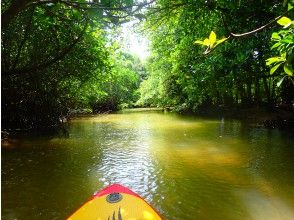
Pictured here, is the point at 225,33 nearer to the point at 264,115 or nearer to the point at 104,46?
the point at 104,46

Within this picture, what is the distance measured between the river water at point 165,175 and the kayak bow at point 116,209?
4.08 feet

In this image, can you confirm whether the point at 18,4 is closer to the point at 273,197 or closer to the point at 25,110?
the point at 273,197

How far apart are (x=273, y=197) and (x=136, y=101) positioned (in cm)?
4773

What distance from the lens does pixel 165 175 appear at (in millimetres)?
7672

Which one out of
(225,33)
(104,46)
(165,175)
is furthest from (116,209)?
(104,46)

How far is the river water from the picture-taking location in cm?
562

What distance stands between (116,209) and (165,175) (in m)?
3.77

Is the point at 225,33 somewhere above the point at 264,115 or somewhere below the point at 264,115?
above

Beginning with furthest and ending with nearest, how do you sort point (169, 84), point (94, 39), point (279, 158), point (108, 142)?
point (169, 84)
point (94, 39)
point (108, 142)
point (279, 158)

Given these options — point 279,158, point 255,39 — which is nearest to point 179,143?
point 279,158

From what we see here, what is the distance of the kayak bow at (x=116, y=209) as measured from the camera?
3.89m

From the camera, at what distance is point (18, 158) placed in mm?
9633

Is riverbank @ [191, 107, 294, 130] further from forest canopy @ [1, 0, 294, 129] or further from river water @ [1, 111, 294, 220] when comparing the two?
river water @ [1, 111, 294, 220]

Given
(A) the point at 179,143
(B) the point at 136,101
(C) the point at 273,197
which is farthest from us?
(B) the point at 136,101
